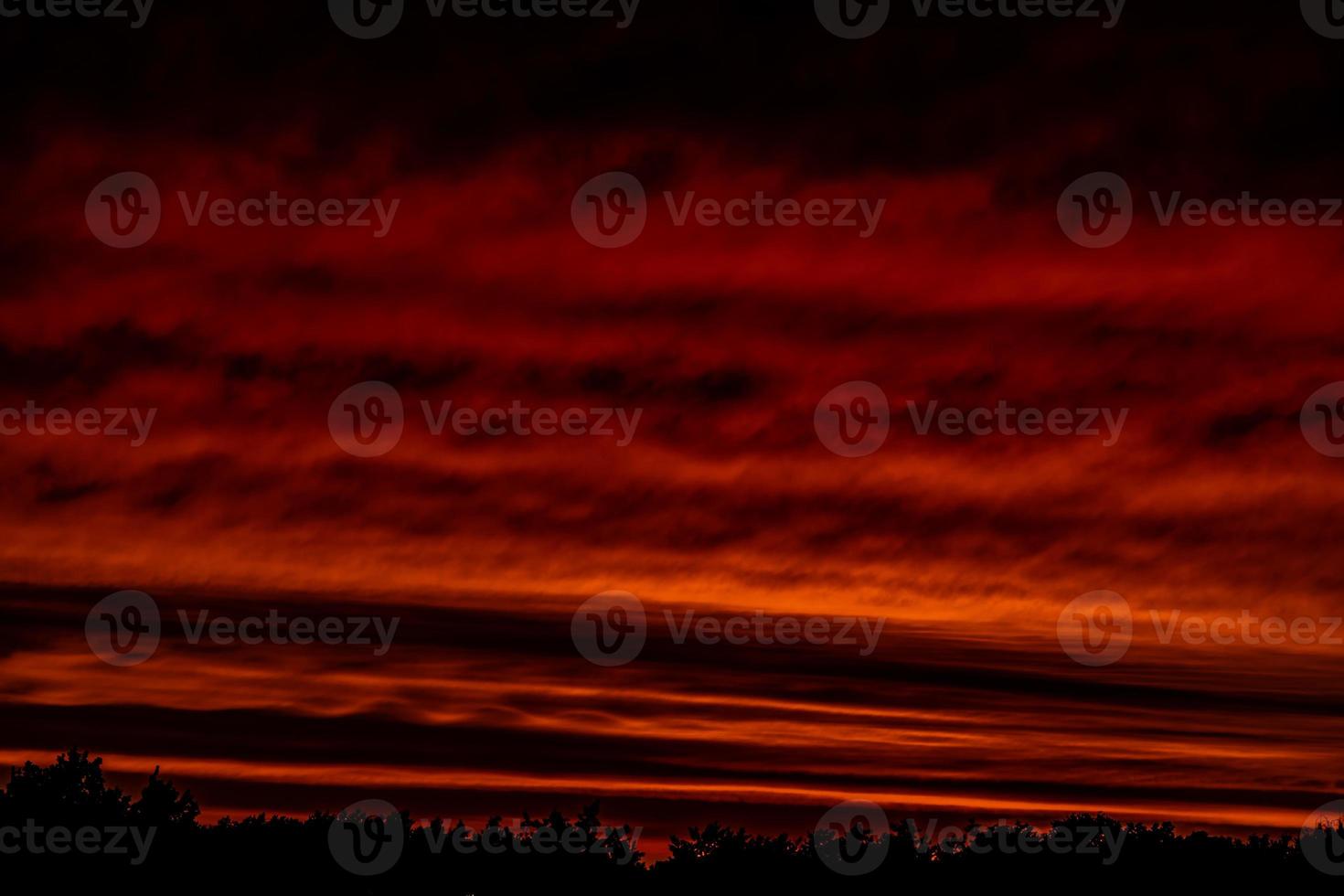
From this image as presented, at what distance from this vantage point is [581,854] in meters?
64.4

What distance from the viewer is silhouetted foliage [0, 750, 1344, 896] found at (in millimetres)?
62031

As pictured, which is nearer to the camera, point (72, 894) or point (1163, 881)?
point (72, 894)

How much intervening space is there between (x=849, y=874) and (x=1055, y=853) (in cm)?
701

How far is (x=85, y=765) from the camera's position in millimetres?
66875

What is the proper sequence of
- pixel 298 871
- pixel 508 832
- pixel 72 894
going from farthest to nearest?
pixel 508 832 < pixel 298 871 < pixel 72 894

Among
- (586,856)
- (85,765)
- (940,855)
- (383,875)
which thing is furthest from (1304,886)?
(85,765)

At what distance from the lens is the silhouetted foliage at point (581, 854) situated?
2442 inches

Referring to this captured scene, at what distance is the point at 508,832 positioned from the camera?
218 feet

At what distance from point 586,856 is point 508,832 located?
11.7ft

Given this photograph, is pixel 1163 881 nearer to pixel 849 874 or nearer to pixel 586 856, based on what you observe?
pixel 849 874

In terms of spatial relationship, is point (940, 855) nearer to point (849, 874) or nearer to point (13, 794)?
point (849, 874)

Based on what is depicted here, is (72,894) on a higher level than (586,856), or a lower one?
lower

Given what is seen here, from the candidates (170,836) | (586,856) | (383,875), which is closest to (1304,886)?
(586,856)

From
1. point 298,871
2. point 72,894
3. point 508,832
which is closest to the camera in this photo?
point 72,894
